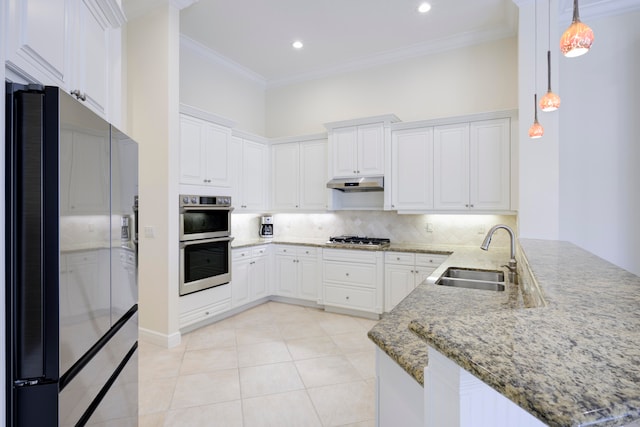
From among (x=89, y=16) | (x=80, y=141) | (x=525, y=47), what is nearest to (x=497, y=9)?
(x=525, y=47)

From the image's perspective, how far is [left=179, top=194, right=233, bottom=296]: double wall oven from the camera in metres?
3.38

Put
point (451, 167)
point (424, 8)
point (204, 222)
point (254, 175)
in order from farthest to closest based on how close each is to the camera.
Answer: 1. point (254, 175)
2. point (451, 167)
3. point (204, 222)
4. point (424, 8)

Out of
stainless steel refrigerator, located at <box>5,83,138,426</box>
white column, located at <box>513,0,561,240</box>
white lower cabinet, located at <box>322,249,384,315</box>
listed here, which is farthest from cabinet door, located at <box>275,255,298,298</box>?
stainless steel refrigerator, located at <box>5,83,138,426</box>

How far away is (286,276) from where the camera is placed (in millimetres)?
4625

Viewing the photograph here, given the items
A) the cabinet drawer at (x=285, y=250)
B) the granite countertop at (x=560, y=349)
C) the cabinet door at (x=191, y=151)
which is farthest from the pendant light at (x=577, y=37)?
the cabinet drawer at (x=285, y=250)

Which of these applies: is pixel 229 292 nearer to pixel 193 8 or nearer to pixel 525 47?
pixel 193 8

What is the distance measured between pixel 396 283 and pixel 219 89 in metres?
3.54

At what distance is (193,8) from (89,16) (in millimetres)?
2103

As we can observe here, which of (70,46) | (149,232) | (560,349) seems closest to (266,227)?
(149,232)

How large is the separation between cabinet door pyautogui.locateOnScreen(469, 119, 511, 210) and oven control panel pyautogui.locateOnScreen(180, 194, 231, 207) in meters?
Answer: 2.82

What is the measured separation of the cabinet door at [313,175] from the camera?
180 inches

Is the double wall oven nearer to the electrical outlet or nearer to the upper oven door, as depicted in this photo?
the upper oven door

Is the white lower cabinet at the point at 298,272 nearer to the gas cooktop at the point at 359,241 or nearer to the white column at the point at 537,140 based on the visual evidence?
the gas cooktop at the point at 359,241

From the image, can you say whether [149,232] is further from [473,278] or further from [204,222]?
[473,278]
